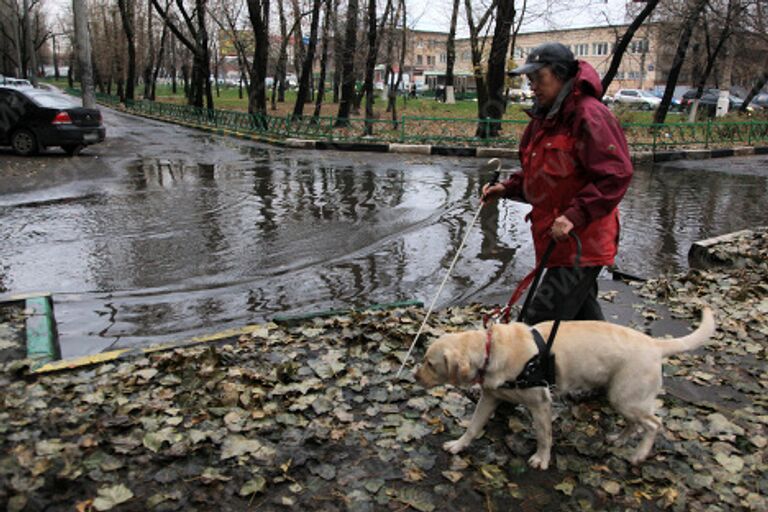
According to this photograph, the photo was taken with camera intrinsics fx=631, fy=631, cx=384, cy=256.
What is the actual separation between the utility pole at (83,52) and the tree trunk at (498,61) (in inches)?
521

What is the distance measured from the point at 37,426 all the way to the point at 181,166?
513 inches

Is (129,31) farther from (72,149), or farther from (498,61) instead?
(498,61)

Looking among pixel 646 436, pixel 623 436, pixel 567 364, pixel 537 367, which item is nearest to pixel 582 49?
pixel 623 436

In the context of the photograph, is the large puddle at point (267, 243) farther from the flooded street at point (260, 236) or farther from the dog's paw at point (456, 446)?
the dog's paw at point (456, 446)

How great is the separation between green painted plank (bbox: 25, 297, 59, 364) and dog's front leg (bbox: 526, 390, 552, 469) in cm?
330

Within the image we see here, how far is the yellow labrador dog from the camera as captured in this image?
3119 mm

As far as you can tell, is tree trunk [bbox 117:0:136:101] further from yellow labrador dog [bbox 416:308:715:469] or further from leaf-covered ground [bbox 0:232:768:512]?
yellow labrador dog [bbox 416:308:715:469]

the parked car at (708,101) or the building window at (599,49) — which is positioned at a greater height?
the building window at (599,49)

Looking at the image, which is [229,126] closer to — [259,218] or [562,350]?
[259,218]

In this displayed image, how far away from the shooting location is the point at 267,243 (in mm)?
8305

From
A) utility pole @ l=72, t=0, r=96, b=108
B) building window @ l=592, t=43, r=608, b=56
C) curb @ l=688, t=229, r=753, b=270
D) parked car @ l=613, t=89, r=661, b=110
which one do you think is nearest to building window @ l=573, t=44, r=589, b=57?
building window @ l=592, t=43, r=608, b=56

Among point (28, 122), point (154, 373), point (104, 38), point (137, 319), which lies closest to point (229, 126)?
point (28, 122)

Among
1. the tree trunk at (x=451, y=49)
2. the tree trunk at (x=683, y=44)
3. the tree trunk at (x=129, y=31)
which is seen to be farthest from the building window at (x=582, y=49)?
the tree trunk at (x=683, y=44)

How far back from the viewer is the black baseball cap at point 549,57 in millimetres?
3248
